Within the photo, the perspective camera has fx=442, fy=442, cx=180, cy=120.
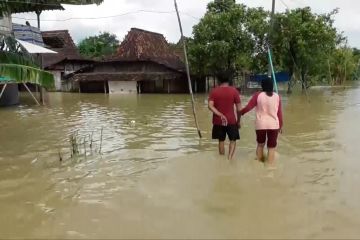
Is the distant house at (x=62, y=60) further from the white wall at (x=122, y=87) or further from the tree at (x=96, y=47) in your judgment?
the tree at (x=96, y=47)

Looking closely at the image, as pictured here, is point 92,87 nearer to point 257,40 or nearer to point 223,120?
point 257,40

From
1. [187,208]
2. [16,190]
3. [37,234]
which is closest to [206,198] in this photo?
[187,208]

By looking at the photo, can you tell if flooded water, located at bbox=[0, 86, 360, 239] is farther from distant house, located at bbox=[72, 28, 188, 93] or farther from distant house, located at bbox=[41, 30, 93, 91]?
distant house, located at bbox=[41, 30, 93, 91]

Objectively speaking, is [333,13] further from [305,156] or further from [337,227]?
[337,227]

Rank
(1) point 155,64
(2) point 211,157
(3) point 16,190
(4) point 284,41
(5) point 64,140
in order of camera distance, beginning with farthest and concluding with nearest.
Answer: (1) point 155,64
(4) point 284,41
(5) point 64,140
(2) point 211,157
(3) point 16,190

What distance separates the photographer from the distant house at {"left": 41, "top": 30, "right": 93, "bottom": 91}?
139ft

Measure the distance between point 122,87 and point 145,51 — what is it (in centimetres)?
373

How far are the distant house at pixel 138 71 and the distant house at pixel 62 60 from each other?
3.39 m

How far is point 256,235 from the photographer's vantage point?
14.7ft

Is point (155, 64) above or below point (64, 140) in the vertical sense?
above

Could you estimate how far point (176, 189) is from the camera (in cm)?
625

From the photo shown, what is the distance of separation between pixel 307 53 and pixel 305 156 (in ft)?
84.6

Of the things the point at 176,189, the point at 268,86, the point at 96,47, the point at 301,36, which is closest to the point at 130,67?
the point at 301,36

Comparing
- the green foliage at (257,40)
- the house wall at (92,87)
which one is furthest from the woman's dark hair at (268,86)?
the house wall at (92,87)
